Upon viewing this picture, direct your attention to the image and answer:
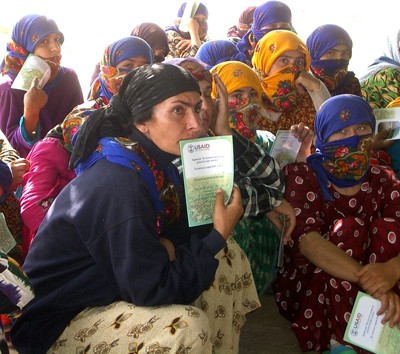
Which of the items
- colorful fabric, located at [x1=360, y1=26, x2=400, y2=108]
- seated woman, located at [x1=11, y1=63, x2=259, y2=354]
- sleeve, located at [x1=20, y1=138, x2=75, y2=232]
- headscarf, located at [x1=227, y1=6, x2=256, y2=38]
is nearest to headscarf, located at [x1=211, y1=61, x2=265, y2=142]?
sleeve, located at [x1=20, y1=138, x2=75, y2=232]

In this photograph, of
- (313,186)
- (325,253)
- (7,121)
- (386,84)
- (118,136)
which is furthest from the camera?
(386,84)

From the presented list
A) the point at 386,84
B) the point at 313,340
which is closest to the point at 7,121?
the point at 313,340

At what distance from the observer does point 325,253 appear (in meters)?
2.63

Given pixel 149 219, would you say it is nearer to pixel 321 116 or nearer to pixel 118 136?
pixel 118 136

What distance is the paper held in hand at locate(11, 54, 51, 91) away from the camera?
3.46 meters

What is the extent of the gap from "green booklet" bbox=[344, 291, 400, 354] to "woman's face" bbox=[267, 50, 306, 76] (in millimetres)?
1877

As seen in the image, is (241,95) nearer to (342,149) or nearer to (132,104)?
(342,149)

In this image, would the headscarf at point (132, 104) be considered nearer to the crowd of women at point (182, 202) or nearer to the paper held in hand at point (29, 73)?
the crowd of women at point (182, 202)

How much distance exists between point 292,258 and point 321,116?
73 cm

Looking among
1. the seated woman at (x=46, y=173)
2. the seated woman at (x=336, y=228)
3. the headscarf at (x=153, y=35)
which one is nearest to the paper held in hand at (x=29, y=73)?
the seated woman at (x=46, y=173)

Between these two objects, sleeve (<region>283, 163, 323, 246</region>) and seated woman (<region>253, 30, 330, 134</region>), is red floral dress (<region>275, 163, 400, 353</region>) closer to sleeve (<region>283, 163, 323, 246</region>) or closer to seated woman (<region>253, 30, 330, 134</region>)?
sleeve (<region>283, 163, 323, 246</region>)

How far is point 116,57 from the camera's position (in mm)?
3316

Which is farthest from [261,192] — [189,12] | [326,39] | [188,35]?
[188,35]

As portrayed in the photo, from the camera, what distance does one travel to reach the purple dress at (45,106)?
351cm
